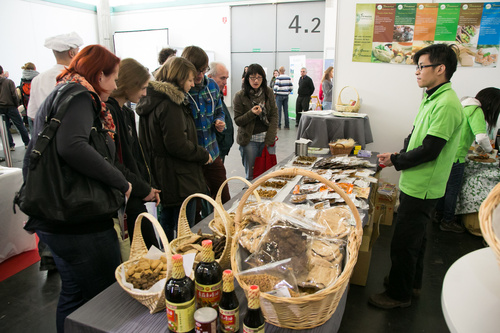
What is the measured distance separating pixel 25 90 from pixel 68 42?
3.55m

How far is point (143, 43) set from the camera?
12.4m

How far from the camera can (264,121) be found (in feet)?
11.8

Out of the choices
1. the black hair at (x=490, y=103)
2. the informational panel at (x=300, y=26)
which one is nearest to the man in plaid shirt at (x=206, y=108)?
the black hair at (x=490, y=103)

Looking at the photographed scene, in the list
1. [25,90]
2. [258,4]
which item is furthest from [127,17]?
[25,90]

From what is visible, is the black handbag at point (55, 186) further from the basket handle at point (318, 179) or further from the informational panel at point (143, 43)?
the informational panel at point (143, 43)

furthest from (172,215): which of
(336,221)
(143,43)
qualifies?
(143,43)

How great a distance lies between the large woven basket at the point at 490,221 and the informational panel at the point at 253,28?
10557 millimetres

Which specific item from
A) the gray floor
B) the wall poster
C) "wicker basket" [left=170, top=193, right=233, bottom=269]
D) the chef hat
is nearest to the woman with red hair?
"wicker basket" [left=170, top=193, right=233, bottom=269]

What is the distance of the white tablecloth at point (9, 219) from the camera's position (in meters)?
2.57

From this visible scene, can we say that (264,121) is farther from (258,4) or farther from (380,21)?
(258,4)

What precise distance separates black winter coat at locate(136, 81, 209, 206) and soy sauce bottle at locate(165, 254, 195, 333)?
51.5 inches

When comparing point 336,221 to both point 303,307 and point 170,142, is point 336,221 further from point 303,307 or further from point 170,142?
point 170,142

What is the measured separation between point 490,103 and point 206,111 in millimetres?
2535

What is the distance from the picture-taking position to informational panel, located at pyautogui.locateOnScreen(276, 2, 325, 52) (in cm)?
983
